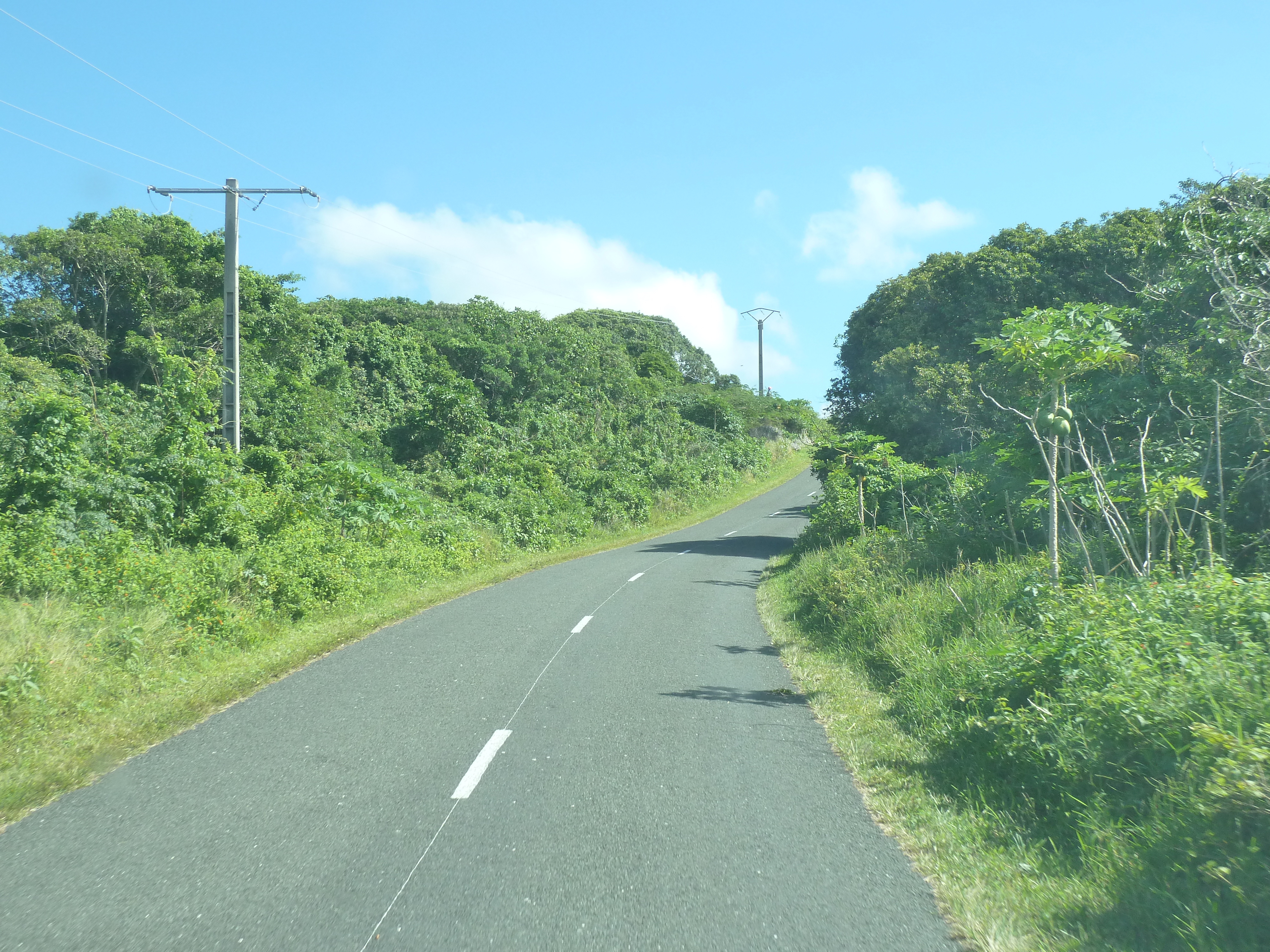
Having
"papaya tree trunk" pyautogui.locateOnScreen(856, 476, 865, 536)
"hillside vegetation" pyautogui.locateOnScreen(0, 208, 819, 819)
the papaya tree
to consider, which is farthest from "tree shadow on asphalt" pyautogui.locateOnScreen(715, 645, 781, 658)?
"papaya tree trunk" pyautogui.locateOnScreen(856, 476, 865, 536)

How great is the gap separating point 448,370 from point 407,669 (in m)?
37.3

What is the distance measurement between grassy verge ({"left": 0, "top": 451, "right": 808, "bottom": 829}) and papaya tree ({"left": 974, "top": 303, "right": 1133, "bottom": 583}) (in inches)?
293

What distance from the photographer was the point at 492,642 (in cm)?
1222

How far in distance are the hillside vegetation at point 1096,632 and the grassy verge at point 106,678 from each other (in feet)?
18.6

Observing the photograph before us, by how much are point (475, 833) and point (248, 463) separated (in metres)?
19.5

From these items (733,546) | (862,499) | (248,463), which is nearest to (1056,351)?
(862,499)

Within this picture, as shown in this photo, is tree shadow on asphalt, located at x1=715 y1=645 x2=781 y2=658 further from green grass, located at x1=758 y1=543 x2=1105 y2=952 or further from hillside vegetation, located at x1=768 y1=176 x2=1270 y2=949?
green grass, located at x1=758 y1=543 x2=1105 y2=952

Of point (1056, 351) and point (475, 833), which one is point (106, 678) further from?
point (1056, 351)

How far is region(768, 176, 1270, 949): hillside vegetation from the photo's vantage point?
4578 millimetres

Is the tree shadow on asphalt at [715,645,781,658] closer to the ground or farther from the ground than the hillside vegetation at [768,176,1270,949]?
closer to the ground

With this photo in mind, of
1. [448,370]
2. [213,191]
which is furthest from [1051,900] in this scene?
[448,370]

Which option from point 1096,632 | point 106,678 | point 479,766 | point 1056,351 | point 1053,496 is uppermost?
point 1056,351

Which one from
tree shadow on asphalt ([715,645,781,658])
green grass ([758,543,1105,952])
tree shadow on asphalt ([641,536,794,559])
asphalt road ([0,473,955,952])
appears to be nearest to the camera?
asphalt road ([0,473,955,952])

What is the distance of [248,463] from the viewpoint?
→ 74.6ft
